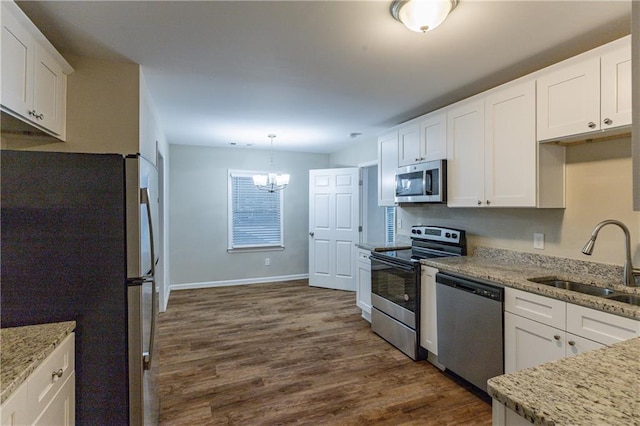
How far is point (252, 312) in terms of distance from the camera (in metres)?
4.27

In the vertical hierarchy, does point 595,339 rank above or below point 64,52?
below

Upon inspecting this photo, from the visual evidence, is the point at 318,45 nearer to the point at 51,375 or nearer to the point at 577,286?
the point at 51,375

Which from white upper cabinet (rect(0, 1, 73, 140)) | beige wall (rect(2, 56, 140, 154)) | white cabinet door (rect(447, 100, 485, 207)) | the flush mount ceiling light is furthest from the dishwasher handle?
white upper cabinet (rect(0, 1, 73, 140))

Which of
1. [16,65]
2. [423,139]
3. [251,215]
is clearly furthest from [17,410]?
[251,215]

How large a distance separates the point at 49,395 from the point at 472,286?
2495 mm

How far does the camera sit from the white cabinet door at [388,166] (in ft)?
12.3

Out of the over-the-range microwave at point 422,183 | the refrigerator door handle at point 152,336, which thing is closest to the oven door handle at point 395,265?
the over-the-range microwave at point 422,183

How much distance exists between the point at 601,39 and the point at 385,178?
2.28 m

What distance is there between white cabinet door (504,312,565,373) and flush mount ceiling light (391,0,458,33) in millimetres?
1881

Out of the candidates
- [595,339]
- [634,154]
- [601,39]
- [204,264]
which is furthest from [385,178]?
[204,264]

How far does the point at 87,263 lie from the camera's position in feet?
5.23

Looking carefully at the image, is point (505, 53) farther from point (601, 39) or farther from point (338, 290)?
point (338, 290)

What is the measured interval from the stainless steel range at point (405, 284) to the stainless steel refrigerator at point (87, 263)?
2199 millimetres

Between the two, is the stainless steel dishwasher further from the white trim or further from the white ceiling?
the white trim
